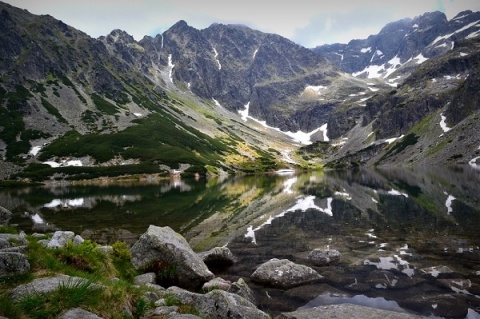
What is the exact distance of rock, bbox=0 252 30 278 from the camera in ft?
31.4

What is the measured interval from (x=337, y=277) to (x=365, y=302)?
390 centimetres

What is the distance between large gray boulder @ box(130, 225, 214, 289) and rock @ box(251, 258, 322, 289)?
319 centimetres

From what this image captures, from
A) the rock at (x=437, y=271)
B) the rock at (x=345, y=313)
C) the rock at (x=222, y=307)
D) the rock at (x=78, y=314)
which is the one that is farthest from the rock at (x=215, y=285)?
the rock at (x=437, y=271)

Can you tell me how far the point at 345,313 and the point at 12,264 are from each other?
13.1 meters

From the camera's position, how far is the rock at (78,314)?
25.8 ft

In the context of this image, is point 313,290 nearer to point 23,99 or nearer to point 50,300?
point 50,300

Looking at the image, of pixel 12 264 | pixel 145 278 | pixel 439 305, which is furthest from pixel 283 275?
pixel 12 264

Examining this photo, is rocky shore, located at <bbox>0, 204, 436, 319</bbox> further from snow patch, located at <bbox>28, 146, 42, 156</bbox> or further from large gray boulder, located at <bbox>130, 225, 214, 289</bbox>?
snow patch, located at <bbox>28, 146, 42, 156</bbox>

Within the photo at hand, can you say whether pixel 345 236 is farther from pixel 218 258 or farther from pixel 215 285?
pixel 215 285

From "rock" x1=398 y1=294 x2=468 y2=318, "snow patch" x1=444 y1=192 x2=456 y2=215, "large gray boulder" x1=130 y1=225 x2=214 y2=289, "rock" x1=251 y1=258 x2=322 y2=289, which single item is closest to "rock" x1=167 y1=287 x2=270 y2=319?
"large gray boulder" x1=130 y1=225 x2=214 y2=289

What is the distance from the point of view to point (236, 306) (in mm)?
12430

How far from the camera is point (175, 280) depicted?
20656 mm

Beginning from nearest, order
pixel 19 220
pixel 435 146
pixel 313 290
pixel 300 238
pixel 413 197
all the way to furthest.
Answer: pixel 313 290 < pixel 300 238 < pixel 19 220 < pixel 413 197 < pixel 435 146

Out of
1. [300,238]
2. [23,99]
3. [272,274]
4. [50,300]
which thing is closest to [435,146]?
[300,238]
